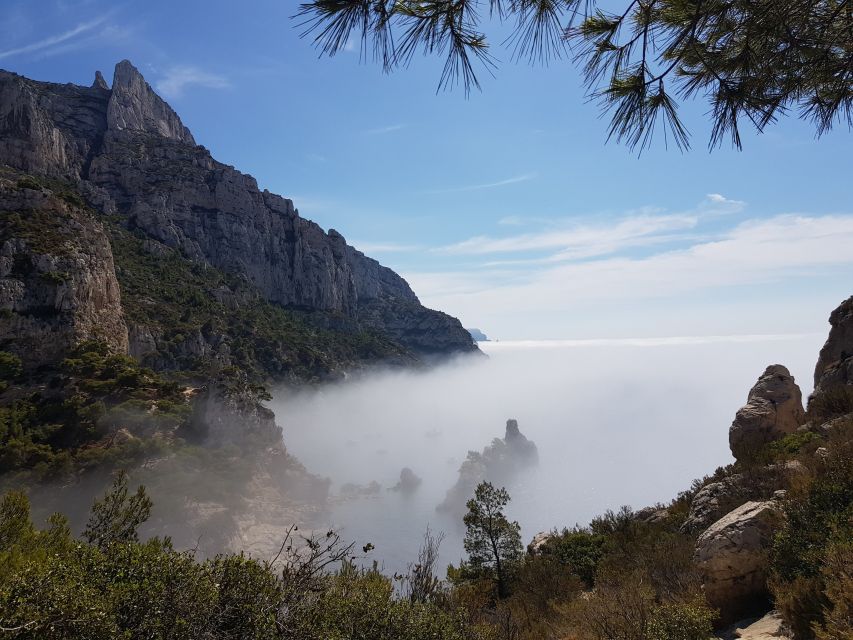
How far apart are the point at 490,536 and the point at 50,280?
37.3m

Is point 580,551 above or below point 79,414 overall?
below

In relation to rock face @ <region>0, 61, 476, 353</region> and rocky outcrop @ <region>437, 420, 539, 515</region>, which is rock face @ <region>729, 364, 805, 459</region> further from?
rock face @ <region>0, 61, 476, 353</region>

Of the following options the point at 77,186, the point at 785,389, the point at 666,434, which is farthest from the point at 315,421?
the point at 666,434

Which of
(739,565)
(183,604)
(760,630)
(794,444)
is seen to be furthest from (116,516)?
(794,444)

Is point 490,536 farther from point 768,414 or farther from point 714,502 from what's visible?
point 768,414

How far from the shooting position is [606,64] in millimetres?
4316

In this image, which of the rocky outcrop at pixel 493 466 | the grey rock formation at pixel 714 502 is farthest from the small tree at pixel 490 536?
the rocky outcrop at pixel 493 466

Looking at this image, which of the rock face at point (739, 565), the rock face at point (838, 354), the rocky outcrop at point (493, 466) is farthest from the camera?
the rocky outcrop at point (493, 466)

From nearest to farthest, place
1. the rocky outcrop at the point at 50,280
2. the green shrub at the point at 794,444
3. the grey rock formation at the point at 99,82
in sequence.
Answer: the green shrub at the point at 794,444
the rocky outcrop at the point at 50,280
the grey rock formation at the point at 99,82

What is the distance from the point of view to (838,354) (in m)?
13.6

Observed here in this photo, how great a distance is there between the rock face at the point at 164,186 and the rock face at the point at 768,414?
8098 cm

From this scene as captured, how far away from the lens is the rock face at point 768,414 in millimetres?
12688

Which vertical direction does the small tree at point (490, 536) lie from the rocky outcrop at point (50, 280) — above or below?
below

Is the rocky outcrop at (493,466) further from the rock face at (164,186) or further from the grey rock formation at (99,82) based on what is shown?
the grey rock formation at (99,82)
